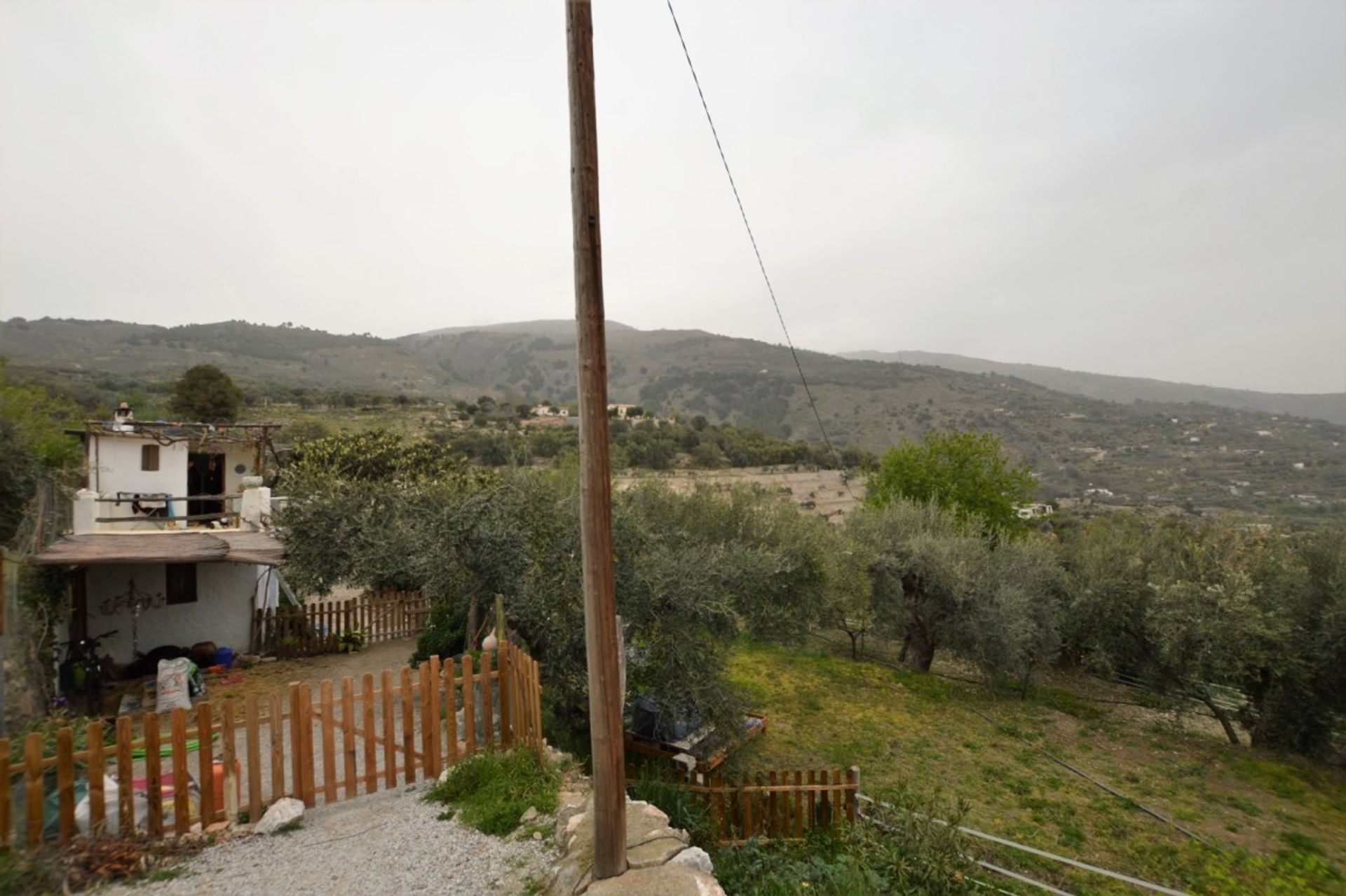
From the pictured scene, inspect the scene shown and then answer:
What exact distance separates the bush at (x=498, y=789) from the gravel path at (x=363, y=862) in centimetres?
17

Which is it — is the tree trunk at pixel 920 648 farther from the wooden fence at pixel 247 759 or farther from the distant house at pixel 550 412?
the distant house at pixel 550 412

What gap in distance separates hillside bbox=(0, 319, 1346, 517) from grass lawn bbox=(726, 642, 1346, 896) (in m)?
31.7

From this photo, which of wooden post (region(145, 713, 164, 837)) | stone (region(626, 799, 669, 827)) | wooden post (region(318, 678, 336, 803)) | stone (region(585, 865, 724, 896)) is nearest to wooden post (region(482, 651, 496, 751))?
wooden post (region(318, 678, 336, 803))

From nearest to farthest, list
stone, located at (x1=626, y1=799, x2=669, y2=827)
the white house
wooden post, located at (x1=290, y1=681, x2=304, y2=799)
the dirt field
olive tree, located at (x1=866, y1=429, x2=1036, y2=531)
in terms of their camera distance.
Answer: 1. stone, located at (x1=626, y1=799, x2=669, y2=827)
2. wooden post, located at (x1=290, y1=681, x2=304, y2=799)
3. the white house
4. olive tree, located at (x1=866, y1=429, x2=1036, y2=531)
5. the dirt field

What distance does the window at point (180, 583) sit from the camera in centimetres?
1179

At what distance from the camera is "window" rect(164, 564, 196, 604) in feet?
38.7

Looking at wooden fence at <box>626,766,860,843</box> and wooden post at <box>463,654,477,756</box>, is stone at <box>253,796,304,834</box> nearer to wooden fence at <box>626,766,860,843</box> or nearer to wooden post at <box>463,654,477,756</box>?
wooden post at <box>463,654,477,756</box>

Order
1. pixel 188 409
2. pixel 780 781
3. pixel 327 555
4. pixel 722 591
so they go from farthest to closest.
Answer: pixel 188 409 < pixel 327 555 < pixel 722 591 < pixel 780 781

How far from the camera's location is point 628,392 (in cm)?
9919

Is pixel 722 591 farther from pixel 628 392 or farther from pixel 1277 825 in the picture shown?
pixel 628 392

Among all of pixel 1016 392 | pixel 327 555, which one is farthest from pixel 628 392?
pixel 327 555

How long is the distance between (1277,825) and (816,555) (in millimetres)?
8143

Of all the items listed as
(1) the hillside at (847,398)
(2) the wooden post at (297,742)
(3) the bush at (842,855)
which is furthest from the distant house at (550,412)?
(2) the wooden post at (297,742)

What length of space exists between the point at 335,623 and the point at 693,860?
12.8 m
